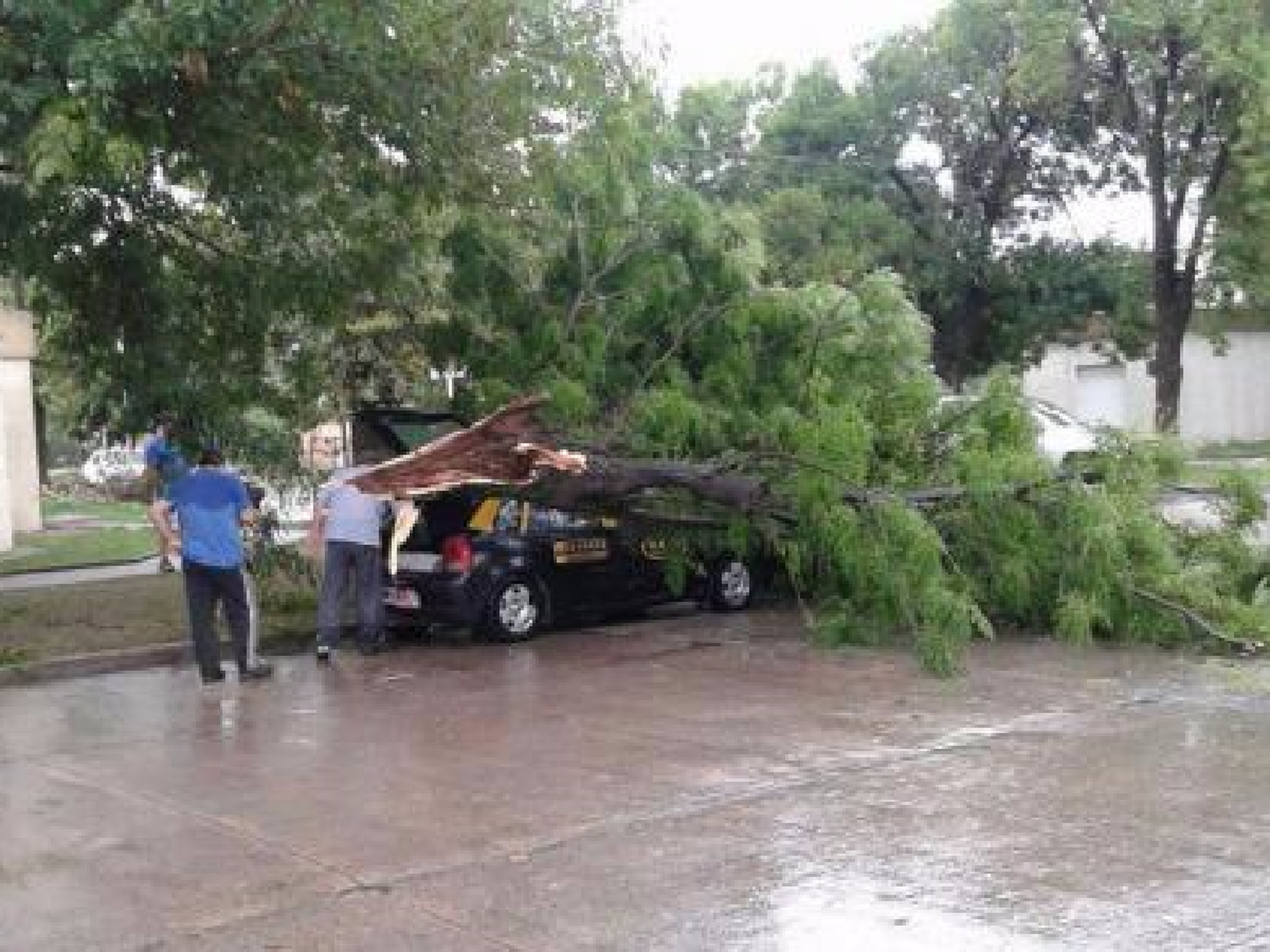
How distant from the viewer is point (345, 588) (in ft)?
39.3

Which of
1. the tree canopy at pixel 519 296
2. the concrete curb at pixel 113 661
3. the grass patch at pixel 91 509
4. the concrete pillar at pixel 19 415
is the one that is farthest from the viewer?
the grass patch at pixel 91 509

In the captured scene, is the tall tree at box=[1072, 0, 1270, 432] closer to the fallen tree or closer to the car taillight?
the fallen tree

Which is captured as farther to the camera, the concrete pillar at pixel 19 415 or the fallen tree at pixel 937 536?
the concrete pillar at pixel 19 415

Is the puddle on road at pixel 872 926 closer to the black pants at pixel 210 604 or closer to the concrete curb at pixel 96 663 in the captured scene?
the black pants at pixel 210 604

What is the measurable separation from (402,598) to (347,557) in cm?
80

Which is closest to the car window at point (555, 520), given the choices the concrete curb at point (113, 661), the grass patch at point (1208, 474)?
the concrete curb at point (113, 661)

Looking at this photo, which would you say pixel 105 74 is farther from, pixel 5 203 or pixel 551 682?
pixel 551 682

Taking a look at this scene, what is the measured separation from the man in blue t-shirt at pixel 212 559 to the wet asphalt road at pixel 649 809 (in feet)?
1.16

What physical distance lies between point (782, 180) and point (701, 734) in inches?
967

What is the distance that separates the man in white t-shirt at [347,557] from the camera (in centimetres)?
1170

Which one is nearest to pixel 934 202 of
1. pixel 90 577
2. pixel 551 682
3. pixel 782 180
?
pixel 782 180

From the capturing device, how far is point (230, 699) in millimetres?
10078

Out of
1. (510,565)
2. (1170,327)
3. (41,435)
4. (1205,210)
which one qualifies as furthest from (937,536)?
(41,435)

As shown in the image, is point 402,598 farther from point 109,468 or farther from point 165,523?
point 109,468
